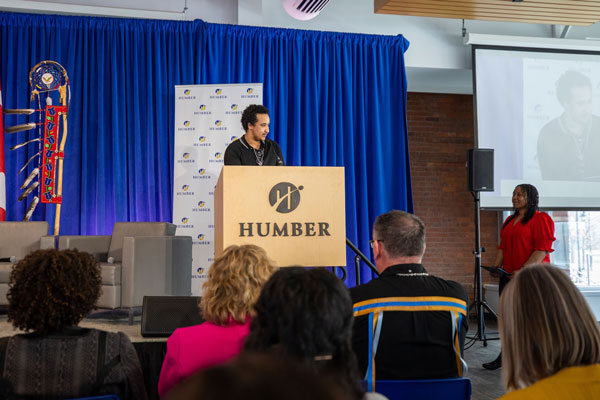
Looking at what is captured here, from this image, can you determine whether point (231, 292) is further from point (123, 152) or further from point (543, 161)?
point (543, 161)

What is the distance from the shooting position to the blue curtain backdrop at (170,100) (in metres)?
6.07

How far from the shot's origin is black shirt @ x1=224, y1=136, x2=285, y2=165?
142 inches

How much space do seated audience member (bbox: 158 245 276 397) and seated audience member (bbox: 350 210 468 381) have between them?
39cm

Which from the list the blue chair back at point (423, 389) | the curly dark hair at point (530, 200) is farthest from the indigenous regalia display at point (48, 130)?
the blue chair back at point (423, 389)

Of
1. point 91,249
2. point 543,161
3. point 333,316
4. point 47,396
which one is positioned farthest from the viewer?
point 543,161

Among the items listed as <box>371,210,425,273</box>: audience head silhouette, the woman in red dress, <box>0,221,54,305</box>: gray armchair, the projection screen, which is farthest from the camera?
the projection screen

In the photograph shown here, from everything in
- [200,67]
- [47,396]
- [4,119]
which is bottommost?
[47,396]

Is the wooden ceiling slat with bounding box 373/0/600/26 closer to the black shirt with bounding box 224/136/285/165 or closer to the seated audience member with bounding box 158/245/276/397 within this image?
the black shirt with bounding box 224/136/285/165

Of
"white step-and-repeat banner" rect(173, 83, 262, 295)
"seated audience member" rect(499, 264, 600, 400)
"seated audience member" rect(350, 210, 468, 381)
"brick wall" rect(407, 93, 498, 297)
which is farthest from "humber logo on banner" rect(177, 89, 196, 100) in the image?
"seated audience member" rect(499, 264, 600, 400)

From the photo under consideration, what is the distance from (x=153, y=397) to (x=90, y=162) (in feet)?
14.0

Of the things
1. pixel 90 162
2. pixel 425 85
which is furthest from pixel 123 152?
pixel 425 85

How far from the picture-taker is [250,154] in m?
3.67

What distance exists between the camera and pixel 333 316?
1.13 metres

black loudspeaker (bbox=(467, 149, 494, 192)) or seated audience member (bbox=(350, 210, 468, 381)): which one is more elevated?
black loudspeaker (bbox=(467, 149, 494, 192))
